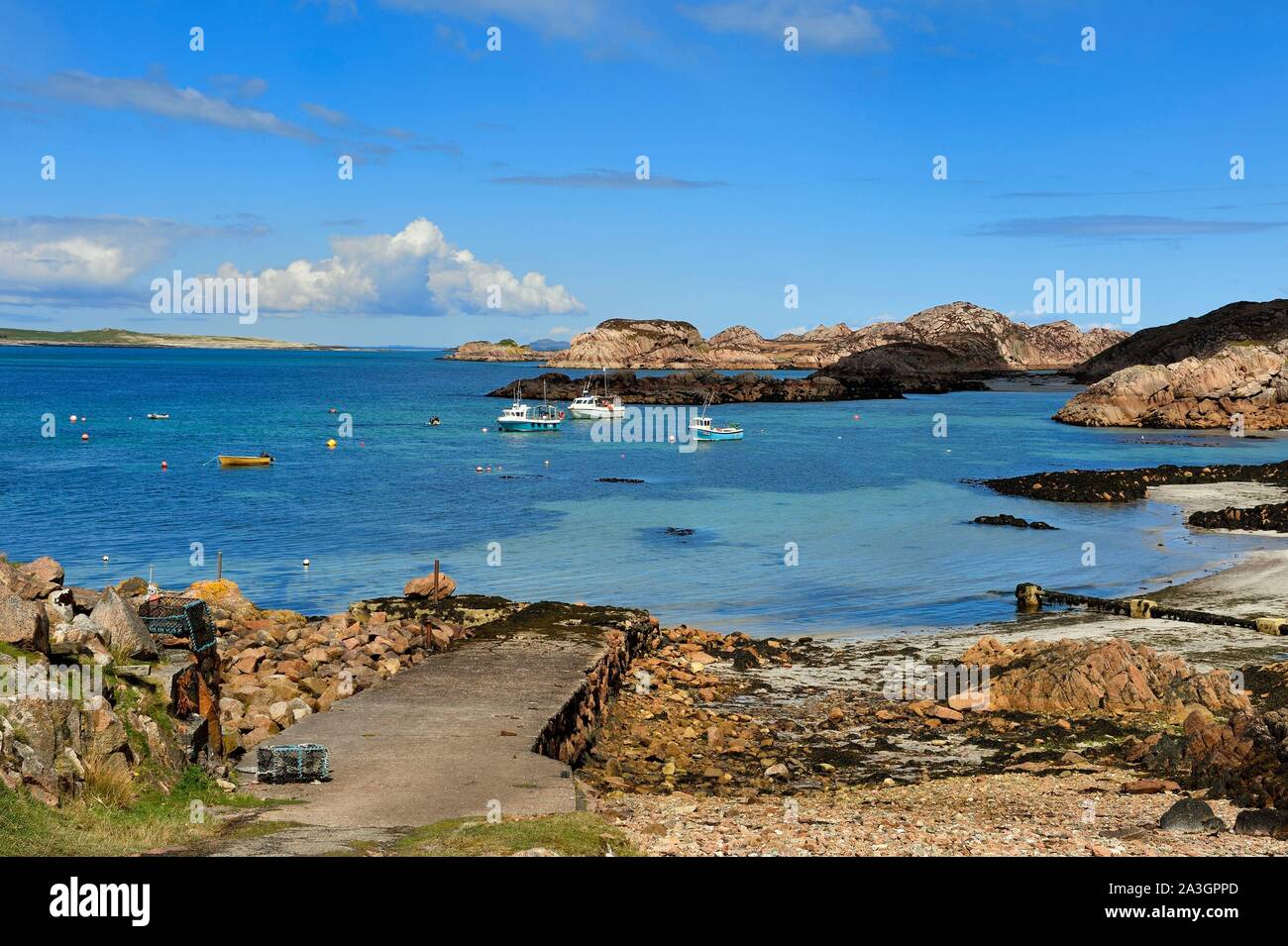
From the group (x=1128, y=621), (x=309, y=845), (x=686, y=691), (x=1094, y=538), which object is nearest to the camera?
(x=309, y=845)

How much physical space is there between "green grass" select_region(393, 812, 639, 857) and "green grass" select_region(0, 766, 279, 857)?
6.44 ft

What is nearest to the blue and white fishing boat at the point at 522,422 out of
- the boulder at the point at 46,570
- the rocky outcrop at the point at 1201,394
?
the rocky outcrop at the point at 1201,394

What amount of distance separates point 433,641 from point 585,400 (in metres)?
107

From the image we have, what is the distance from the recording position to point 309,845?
38.4 ft

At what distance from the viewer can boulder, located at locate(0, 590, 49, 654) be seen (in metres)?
13.7

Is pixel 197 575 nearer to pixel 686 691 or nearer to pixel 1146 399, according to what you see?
pixel 686 691

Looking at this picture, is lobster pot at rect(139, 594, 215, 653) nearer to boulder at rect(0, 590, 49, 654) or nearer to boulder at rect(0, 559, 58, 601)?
boulder at rect(0, 559, 58, 601)

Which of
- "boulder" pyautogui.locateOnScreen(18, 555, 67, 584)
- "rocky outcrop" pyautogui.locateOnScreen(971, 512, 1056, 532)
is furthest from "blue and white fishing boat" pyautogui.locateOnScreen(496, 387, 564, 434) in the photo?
"boulder" pyautogui.locateOnScreen(18, 555, 67, 584)

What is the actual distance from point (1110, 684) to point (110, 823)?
18.6 m

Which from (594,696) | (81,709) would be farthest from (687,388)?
(81,709)

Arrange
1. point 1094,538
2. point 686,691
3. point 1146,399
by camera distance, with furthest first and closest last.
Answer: point 1146,399, point 1094,538, point 686,691

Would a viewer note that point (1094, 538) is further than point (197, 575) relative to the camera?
Yes

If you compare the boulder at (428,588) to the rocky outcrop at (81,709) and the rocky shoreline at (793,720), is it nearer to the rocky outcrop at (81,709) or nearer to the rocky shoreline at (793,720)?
the rocky shoreline at (793,720)
